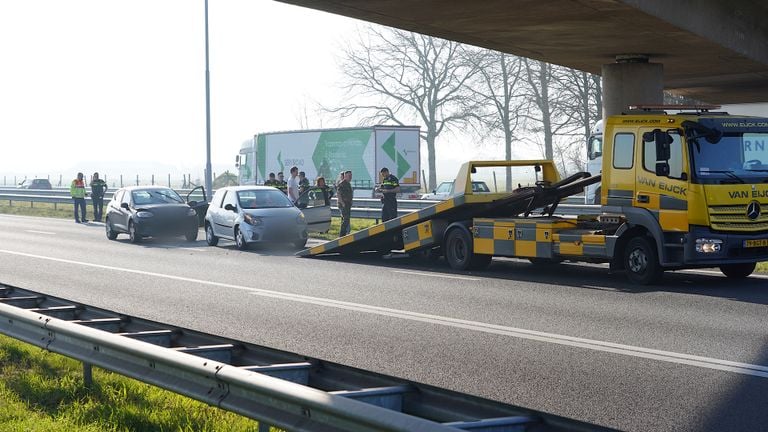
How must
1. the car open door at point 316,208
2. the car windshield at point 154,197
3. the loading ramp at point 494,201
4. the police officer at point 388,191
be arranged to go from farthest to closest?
the car windshield at point 154,197, the car open door at point 316,208, the police officer at point 388,191, the loading ramp at point 494,201

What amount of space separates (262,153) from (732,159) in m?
37.7

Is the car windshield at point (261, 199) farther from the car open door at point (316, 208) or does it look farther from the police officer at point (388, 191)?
the police officer at point (388, 191)

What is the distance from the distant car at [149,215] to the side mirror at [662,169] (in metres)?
14.4

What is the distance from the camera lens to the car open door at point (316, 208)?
2522 centimetres

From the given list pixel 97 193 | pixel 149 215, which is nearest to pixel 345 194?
pixel 149 215

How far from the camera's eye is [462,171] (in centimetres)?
1733

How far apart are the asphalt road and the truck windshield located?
1498 mm

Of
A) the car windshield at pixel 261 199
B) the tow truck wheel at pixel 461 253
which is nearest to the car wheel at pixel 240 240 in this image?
the car windshield at pixel 261 199

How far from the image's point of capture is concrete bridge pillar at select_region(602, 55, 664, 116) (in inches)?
733

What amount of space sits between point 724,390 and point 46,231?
25.8m

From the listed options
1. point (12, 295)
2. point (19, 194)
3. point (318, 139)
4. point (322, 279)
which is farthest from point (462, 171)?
point (19, 194)

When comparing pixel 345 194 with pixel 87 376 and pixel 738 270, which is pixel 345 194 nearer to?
pixel 738 270

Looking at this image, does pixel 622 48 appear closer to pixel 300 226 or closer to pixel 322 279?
pixel 322 279

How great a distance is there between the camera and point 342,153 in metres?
→ 46.7
